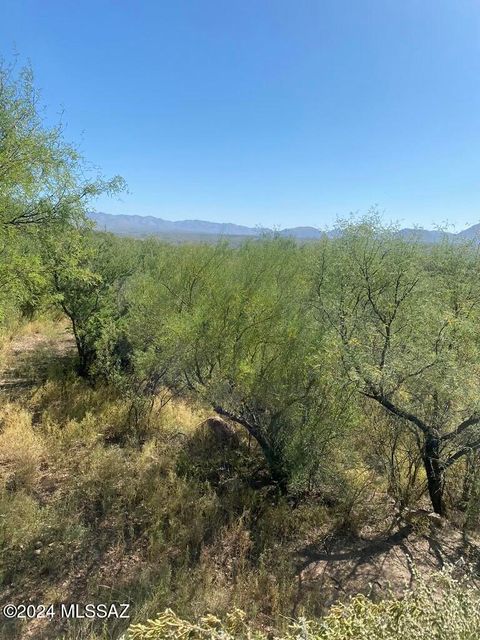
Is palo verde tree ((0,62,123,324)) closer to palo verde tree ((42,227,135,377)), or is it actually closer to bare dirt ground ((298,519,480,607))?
palo verde tree ((42,227,135,377))

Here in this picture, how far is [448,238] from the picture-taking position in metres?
8.98

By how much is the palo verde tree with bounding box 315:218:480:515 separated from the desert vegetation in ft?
0.11

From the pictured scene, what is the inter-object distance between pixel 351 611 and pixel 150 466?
5.28m

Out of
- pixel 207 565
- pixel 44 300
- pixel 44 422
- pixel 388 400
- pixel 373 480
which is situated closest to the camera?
pixel 207 565

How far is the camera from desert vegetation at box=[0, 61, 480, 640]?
4.39 metres

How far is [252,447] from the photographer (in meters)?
7.16

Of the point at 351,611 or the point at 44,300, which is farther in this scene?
the point at 44,300

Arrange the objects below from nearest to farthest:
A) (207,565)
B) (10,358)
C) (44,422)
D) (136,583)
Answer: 1. (136,583)
2. (207,565)
3. (44,422)
4. (10,358)

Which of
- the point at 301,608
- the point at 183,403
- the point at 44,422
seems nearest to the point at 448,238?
the point at 183,403

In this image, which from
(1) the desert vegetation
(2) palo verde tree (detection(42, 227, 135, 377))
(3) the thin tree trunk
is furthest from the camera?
(2) palo verde tree (detection(42, 227, 135, 377))

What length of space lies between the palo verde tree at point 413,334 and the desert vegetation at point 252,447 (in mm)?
33

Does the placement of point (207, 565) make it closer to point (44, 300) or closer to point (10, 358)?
point (44, 300)

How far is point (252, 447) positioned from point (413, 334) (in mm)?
3668

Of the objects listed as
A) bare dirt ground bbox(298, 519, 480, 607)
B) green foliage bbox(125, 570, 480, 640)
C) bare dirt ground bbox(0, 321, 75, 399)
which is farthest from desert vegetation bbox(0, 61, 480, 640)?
green foliage bbox(125, 570, 480, 640)
